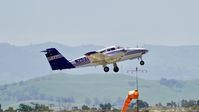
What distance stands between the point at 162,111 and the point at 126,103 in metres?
122

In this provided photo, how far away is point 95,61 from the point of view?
456 ft

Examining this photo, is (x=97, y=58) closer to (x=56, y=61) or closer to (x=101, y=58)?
(x=101, y=58)

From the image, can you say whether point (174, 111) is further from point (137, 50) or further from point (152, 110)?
point (137, 50)

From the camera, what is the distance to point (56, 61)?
140 metres

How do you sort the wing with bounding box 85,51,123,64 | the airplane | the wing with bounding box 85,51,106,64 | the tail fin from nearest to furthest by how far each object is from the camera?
1. the airplane
2. the wing with bounding box 85,51,123,64
3. the wing with bounding box 85,51,106,64
4. the tail fin

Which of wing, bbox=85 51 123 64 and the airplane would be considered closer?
the airplane

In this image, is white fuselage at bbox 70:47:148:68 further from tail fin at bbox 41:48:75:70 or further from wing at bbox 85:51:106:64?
tail fin at bbox 41:48:75:70

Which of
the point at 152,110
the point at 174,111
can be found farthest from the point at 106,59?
the point at 152,110

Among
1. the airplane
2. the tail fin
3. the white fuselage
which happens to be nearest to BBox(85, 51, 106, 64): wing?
the airplane

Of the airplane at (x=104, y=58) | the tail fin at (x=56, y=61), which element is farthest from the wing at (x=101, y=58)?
the tail fin at (x=56, y=61)

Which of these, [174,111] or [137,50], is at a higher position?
[137,50]

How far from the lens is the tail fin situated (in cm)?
13888

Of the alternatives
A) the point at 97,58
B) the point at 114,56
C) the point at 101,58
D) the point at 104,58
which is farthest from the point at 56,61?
the point at 114,56

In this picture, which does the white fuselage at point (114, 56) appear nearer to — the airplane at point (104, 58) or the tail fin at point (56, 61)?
the airplane at point (104, 58)
